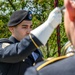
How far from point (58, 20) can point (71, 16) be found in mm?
1288

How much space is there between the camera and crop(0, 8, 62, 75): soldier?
231 centimetres

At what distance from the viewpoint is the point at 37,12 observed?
12.6 metres

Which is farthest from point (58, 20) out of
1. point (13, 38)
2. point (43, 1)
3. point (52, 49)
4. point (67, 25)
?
point (52, 49)

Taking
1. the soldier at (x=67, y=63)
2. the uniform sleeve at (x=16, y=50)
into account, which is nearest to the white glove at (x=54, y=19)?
the uniform sleeve at (x=16, y=50)

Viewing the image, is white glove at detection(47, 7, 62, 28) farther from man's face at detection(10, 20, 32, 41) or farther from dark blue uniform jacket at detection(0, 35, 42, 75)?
man's face at detection(10, 20, 32, 41)

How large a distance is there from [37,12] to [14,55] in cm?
1016

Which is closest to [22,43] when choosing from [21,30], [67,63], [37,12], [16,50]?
[16,50]

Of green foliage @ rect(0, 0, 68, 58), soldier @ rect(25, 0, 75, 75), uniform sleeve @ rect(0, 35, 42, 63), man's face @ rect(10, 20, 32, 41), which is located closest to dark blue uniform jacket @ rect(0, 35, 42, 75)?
uniform sleeve @ rect(0, 35, 42, 63)

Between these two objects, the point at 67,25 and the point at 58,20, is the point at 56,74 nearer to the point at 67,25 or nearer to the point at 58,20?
the point at 67,25

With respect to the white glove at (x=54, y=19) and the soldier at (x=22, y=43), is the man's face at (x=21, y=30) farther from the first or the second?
the white glove at (x=54, y=19)

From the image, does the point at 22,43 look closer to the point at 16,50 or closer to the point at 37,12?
the point at 16,50

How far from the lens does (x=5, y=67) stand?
2.56m

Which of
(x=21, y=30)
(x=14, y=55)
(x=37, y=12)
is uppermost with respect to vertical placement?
(x=21, y=30)

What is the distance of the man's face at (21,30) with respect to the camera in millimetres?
2746
